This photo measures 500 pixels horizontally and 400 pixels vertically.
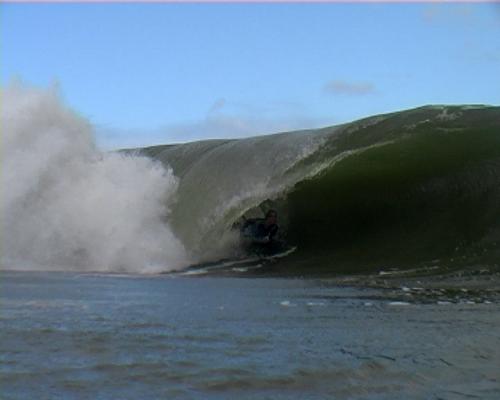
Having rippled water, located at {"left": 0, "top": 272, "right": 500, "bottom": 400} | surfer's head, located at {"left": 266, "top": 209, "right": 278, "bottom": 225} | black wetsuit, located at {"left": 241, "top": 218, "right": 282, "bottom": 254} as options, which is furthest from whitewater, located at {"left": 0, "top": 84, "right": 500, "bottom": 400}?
black wetsuit, located at {"left": 241, "top": 218, "right": 282, "bottom": 254}

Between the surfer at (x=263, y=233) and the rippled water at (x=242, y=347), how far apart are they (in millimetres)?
6367

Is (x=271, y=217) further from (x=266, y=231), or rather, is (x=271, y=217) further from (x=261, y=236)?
(x=261, y=236)

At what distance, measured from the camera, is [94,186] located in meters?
21.3

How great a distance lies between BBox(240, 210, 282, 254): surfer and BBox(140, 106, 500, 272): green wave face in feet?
0.85

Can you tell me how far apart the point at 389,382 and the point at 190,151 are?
914 inches

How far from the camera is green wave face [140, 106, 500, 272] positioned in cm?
1670

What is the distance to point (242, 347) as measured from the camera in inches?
285

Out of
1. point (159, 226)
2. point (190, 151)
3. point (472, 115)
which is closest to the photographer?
point (159, 226)

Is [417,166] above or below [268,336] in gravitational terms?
above

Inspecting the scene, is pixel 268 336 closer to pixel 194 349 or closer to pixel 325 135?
pixel 194 349

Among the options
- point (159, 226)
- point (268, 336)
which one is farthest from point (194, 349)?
point (159, 226)

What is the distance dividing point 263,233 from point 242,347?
37.6ft

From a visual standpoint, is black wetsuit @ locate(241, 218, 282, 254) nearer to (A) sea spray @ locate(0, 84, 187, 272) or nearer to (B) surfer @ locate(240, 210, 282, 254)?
(B) surfer @ locate(240, 210, 282, 254)

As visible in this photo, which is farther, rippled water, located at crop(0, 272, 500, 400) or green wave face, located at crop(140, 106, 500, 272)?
green wave face, located at crop(140, 106, 500, 272)
